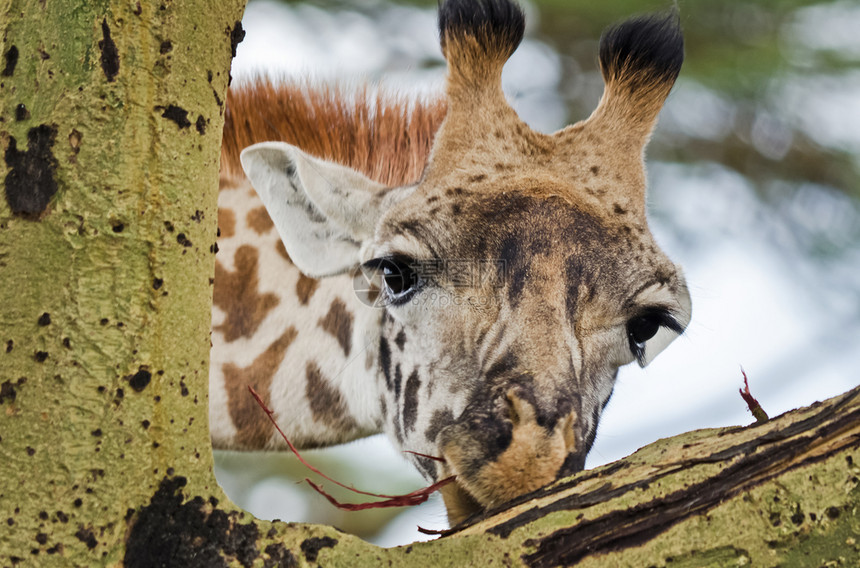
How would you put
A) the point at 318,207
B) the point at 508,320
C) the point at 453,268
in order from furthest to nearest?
the point at 318,207, the point at 453,268, the point at 508,320

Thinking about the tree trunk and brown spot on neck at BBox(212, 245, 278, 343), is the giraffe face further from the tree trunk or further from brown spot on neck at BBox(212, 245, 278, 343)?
brown spot on neck at BBox(212, 245, 278, 343)

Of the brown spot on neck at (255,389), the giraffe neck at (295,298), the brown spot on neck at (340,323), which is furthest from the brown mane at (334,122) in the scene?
the brown spot on neck at (255,389)

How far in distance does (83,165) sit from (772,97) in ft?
14.6

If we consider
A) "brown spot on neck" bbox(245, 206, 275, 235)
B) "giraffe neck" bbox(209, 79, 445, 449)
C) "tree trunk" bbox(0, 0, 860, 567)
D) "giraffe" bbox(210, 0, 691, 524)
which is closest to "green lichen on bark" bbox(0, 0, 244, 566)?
"tree trunk" bbox(0, 0, 860, 567)

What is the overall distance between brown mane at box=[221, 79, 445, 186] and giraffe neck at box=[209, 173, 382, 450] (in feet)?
1.39

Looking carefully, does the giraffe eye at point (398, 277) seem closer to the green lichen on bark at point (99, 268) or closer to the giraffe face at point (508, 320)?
the giraffe face at point (508, 320)

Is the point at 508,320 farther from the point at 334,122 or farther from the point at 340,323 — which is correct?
the point at 334,122

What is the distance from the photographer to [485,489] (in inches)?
73.5

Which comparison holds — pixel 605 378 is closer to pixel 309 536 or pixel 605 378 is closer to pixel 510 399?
pixel 510 399

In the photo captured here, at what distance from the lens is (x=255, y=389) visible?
3.25 metres

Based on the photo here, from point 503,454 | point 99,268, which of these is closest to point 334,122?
point 503,454

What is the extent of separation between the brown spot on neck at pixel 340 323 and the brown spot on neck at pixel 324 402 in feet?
0.49

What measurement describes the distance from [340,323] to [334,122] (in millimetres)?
896

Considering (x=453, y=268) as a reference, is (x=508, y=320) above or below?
below
